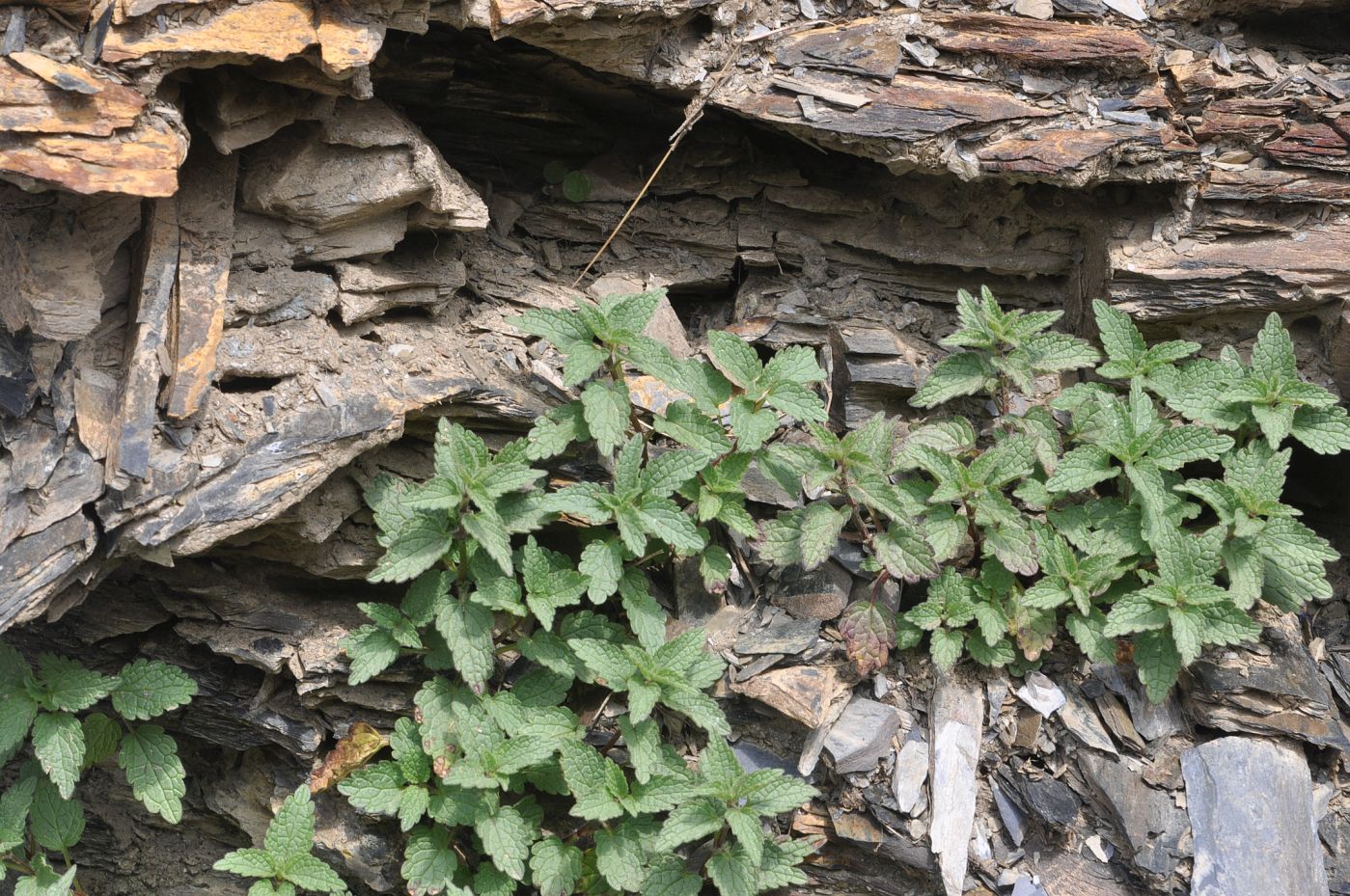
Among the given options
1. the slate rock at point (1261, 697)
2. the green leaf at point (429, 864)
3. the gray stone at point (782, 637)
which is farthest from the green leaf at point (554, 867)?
the slate rock at point (1261, 697)

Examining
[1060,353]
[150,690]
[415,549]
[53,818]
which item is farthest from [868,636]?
Result: [53,818]

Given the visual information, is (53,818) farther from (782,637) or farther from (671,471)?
(782,637)

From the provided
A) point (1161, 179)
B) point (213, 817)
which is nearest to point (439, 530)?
point (213, 817)

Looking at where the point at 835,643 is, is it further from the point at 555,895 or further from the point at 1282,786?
the point at 1282,786

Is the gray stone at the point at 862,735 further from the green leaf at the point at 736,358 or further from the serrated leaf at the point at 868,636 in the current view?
the green leaf at the point at 736,358

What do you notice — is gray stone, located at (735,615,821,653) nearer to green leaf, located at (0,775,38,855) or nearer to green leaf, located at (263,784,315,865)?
green leaf, located at (263,784,315,865)

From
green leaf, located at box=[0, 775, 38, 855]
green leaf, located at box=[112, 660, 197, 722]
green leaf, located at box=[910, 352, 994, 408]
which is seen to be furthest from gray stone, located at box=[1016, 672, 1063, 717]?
green leaf, located at box=[0, 775, 38, 855]
